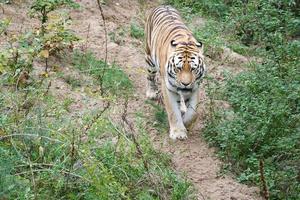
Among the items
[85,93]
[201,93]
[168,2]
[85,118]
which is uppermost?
[85,118]

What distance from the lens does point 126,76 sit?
24.4 ft

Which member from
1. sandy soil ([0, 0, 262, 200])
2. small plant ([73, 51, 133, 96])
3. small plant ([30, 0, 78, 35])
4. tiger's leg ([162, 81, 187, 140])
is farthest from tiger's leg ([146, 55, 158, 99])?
small plant ([30, 0, 78, 35])

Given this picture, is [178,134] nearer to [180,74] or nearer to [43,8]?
[180,74]

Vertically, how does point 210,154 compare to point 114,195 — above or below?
below

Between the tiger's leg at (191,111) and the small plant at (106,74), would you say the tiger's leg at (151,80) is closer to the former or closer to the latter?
the small plant at (106,74)

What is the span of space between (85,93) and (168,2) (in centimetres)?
414

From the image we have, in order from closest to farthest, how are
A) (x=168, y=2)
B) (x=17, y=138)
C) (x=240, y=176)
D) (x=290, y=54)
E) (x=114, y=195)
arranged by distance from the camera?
(x=114, y=195) → (x=17, y=138) → (x=240, y=176) → (x=290, y=54) → (x=168, y=2)

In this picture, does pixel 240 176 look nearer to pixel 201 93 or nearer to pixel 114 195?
pixel 114 195

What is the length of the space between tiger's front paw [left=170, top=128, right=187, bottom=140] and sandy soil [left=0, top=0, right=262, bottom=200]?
0.05 metres

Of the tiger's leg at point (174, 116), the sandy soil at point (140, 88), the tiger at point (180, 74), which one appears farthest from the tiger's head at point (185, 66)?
the sandy soil at point (140, 88)

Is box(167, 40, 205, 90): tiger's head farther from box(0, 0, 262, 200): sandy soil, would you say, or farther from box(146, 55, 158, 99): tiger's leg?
box(146, 55, 158, 99): tiger's leg

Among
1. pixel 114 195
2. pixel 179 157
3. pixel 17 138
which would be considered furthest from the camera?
pixel 179 157

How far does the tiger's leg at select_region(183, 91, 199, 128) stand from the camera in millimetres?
6289

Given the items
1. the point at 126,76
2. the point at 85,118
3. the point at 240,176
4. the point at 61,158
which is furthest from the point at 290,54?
the point at 61,158
